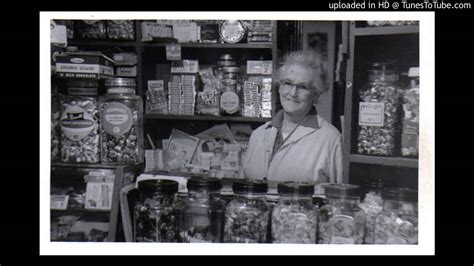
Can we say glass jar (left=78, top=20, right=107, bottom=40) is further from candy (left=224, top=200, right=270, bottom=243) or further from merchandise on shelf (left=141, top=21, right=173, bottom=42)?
candy (left=224, top=200, right=270, bottom=243)

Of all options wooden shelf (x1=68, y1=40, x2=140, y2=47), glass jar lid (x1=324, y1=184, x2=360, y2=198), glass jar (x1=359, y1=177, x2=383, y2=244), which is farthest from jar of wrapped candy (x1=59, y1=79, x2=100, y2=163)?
glass jar (x1=359, y1=177, x2=383, y2=244)

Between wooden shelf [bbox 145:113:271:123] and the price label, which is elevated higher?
the price label

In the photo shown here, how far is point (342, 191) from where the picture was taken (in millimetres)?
1413

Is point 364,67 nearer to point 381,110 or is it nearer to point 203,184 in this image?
point 381,110

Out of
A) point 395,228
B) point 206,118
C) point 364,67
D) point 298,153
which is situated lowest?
point 395,228

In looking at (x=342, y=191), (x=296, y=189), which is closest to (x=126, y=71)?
(x=296, y=189)

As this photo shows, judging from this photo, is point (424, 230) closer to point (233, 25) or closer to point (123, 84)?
point (233, 25)

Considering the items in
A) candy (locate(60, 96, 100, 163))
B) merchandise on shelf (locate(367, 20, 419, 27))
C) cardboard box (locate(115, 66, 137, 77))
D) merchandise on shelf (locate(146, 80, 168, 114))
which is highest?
merchandise on shelf (locate(367, 20, 419, 27))

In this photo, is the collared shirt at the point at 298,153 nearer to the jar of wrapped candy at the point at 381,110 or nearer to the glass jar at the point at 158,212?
the jar of wrapped candy at the point at 381,110

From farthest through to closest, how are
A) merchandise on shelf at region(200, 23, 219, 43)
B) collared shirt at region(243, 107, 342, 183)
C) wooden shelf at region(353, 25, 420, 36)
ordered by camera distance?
merchandise on shelf at region(200, 23, 219, 43), collared shirt at region(243, 107, 342, 183), wooden shelf at region(353, 25, 420, 36)

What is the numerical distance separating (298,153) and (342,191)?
0.19m

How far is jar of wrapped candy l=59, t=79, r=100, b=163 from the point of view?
1548 mm

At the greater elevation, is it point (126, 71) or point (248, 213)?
point (126, 71)
